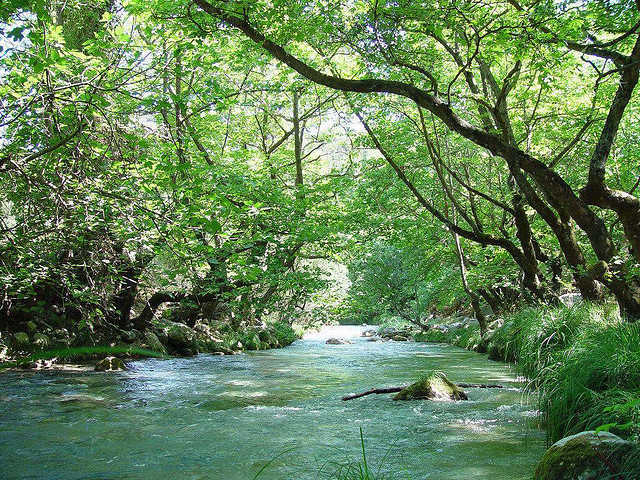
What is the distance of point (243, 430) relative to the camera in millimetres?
5719

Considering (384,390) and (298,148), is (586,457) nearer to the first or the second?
(384,390)

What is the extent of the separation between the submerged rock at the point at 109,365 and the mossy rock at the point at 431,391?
282 inches

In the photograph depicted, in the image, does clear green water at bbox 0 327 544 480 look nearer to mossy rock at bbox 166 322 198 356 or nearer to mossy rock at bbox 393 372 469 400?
mossy rock at bbox 393 372 469 400

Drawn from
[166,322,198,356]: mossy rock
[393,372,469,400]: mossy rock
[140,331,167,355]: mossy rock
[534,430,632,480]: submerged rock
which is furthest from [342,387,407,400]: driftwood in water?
[166,322,198,356]: mossy rock

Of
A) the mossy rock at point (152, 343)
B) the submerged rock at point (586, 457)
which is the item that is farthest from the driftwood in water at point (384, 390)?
the mossy rock at point (152, 343)

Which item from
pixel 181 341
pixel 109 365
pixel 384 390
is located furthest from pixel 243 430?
pixel 181 341

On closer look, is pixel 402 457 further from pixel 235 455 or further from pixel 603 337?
pixel 603 337

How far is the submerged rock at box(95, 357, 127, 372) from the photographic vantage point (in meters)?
11.1

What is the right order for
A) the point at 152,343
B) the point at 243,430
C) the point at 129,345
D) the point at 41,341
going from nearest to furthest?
the point at 243,430, the point at 41,341, the point at 129,345, the point at 152,343

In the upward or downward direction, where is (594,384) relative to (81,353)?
upward

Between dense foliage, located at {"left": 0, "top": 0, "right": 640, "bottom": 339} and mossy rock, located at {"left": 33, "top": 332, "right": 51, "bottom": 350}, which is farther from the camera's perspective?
mossy rock, located at {"left": 33, "top": 332, "right": 51, "bottom": 350}

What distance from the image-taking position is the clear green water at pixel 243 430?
4.30 meters

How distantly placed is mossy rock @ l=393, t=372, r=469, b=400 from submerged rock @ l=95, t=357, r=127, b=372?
7161 millimetres

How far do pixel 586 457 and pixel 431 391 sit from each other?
4.32 meters
